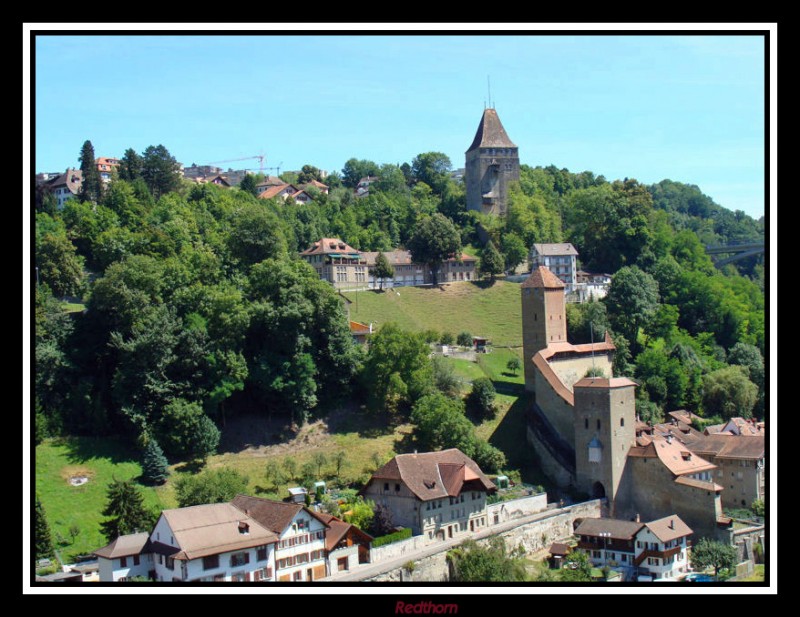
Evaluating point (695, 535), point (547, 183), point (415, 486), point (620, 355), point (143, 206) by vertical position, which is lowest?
point (695, 535)

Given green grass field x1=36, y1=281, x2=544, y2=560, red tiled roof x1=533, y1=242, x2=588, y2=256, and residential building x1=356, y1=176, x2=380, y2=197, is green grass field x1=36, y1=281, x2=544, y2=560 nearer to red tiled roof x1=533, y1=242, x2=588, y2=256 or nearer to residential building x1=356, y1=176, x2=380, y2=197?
red tiled roof x1=533, y1=242, x2=588, y2=256

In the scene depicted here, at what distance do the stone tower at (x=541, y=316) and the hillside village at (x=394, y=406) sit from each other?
112 millimetres

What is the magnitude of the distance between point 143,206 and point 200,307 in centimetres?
1887

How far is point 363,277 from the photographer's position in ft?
211

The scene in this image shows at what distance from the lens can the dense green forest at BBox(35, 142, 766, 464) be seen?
129 feet

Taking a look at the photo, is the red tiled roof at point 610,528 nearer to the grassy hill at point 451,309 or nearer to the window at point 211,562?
the window at point 211,562

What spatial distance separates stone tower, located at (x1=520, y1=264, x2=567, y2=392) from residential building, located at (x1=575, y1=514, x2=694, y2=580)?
13.0 meters

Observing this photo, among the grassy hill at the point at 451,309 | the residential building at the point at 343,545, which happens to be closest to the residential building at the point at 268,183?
the grassy hill at the point at 451,309

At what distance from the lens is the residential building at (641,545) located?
33844mm

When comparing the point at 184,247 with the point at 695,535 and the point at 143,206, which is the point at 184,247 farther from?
the point at 695,535

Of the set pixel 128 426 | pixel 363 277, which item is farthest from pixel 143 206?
pixel 128 426
